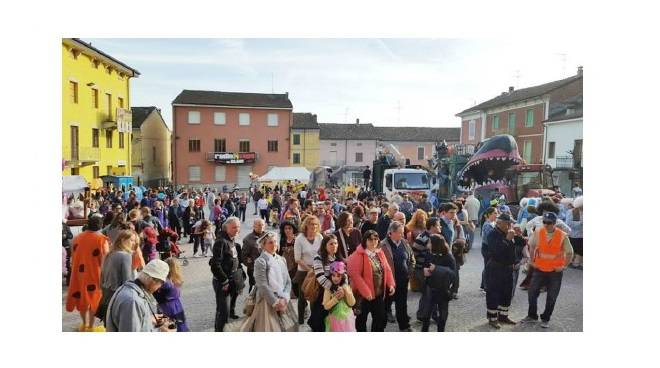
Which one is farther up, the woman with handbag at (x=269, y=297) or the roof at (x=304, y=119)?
the roof at (x=304, y=119)

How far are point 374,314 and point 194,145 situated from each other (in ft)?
49.1

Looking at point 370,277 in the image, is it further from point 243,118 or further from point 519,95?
point 243,118

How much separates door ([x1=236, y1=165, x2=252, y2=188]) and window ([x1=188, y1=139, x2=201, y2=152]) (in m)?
2.38

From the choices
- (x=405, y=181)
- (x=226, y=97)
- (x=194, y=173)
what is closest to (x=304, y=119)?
(x=194, y=173)

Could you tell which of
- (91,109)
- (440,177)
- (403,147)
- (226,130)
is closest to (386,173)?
(440,177)

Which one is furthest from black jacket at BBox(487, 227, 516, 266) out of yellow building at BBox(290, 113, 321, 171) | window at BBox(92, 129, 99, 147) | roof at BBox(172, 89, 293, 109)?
yellow building at BBox(290, 113, 321, 171)

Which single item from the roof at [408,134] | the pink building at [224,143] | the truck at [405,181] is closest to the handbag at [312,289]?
the truck at [405,181]

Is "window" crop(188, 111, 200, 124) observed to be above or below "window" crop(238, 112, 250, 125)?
below

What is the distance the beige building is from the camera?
1177 cm

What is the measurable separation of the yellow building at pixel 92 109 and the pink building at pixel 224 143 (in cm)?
653

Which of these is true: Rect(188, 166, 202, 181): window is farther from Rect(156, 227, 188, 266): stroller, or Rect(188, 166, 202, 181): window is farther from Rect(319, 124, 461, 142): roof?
Rect(319, 124, 461, 142): roof

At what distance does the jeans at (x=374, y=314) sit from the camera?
4.79 m

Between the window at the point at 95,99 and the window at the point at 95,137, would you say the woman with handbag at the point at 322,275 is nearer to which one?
the window at the point at 95,137
